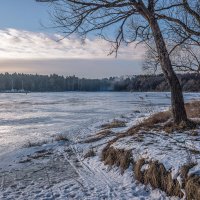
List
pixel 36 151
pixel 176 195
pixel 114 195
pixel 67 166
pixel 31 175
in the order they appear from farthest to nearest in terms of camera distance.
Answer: pixel 36 151, pixel 67 166, pixel 31 175, pixel 114 195, pixel 176 195

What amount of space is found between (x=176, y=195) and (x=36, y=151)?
710 cm

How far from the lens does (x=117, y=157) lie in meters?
8.84

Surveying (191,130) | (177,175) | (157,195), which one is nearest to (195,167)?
(177,175)

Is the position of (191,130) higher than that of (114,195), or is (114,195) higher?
(191,130)

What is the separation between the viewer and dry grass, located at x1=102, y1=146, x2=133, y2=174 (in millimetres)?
8281

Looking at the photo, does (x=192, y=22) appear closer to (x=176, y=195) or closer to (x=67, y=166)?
(x=67, y=166)

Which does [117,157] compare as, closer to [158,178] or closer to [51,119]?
[158,178]

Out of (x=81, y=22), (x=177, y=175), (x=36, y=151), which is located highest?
(x=81, y=22)

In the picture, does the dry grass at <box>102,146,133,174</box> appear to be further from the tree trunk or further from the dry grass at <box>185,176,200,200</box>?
the tree trunk

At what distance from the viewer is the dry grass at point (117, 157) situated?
8.28 meters

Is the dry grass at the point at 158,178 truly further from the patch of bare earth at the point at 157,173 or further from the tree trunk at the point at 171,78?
the tree trunk at the point at 171,78

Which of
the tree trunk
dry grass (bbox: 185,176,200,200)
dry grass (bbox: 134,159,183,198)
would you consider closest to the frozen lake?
the tree trunk

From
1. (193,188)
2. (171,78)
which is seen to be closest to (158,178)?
(193,188)

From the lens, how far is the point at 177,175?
6391 millimetres
